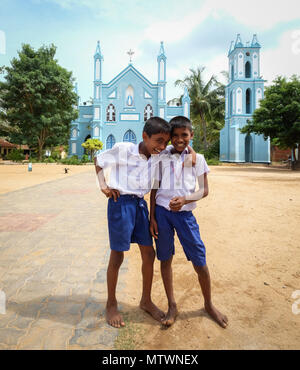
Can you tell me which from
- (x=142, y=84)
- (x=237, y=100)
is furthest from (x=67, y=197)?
(x=142, y=84)

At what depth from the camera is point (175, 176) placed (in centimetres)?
189

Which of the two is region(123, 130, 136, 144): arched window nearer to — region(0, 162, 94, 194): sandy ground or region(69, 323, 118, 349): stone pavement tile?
region(0, 162, 94, 194): sandy ground

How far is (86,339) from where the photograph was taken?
1703 millimetres

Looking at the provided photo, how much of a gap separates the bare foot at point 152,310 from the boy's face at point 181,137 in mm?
1242

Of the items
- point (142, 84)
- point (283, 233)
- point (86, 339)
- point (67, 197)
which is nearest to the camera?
point (86, 339)

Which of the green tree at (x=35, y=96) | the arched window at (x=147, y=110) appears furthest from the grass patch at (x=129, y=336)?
the arched window at (x=147, y=110)

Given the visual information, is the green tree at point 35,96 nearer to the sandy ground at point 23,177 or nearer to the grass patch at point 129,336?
the sandy ground at point 23,177

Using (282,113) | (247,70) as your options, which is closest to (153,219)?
(282,113)

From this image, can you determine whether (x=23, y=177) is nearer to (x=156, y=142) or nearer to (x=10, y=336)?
(x=10, y=336)

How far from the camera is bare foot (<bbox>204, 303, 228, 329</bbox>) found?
74.0 inches

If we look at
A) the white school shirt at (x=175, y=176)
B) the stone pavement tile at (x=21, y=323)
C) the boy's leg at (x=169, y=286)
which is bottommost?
the stone pavement tile at (x=21, y=323)

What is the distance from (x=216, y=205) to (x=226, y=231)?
1859mm

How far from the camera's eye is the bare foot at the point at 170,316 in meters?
1.86
